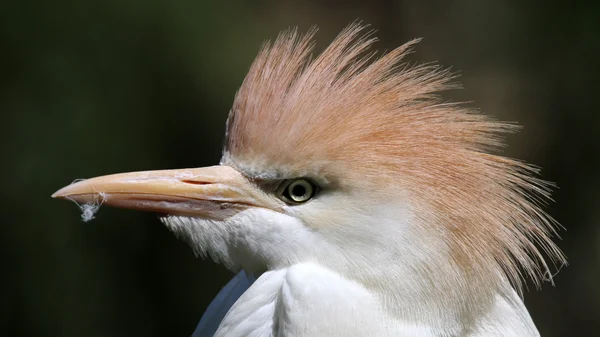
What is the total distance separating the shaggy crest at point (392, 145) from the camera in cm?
117

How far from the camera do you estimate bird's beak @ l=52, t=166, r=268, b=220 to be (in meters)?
1.25

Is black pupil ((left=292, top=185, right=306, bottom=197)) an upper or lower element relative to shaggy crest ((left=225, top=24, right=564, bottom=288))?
lower

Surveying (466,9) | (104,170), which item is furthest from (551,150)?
(104,170)

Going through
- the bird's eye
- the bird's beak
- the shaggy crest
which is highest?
the shaggy crest

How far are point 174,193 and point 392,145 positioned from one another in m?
0.38

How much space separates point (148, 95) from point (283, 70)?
2063mm

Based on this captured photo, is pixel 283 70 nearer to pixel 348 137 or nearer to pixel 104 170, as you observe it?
pixel 348 137

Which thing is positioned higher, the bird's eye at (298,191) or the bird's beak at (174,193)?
the bird's eye at (298,191)

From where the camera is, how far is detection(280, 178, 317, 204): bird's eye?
3.99 ft

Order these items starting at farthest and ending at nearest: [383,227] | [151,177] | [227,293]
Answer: [227,293] < [151,177] < [383,227]

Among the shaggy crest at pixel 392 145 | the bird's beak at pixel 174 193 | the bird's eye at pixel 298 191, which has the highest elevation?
the shaggy crest at pixel 392 145

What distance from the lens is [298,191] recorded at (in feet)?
4.03

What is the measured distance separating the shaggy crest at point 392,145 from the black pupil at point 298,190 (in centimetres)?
3

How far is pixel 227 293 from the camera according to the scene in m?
1.61
